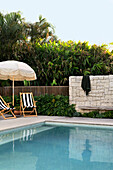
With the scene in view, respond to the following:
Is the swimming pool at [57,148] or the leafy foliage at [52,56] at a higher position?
the leafy foliage at [52,56]

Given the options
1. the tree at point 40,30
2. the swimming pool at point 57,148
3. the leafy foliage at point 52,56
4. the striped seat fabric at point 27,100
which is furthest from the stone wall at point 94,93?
the tree at point 40,30

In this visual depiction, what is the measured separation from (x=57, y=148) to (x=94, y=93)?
524 centimetres

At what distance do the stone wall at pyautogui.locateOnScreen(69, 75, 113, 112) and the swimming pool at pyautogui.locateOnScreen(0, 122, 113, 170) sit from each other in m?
2.63

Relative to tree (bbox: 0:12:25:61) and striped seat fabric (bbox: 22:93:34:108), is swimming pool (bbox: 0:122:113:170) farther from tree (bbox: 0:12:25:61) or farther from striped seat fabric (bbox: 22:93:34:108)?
tree (bbox: 0:12:25:61)

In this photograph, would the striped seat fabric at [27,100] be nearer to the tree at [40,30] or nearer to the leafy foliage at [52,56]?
the leafy foliage at [52,56]

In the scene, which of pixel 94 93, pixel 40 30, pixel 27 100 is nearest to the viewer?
pixel 94 93

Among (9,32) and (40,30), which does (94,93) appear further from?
(40,30)

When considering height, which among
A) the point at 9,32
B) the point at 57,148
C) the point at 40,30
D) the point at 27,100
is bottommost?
the point at 57,148

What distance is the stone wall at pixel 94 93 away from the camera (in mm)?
9468

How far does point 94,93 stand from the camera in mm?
9609

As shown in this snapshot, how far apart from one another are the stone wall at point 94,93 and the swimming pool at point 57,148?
263cm

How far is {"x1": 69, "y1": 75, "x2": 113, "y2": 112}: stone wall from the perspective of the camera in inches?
373

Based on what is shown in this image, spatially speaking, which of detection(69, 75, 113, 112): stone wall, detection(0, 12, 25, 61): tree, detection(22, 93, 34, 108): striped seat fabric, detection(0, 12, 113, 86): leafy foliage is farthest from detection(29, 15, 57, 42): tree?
detection(69, 75, 113, 112): stone wall

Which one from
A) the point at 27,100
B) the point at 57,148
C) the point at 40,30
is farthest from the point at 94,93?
the point at 40,30
